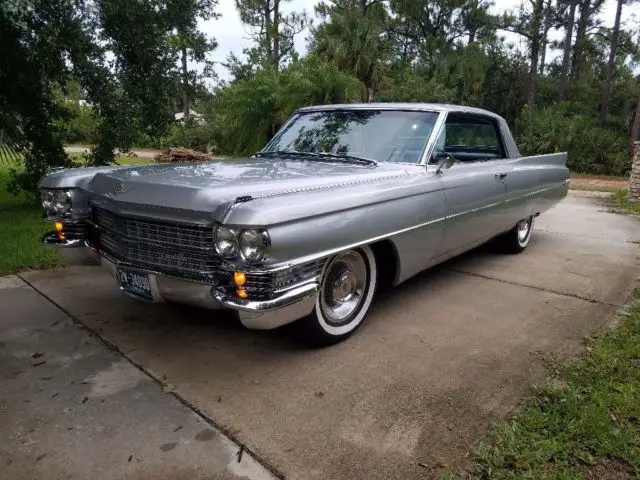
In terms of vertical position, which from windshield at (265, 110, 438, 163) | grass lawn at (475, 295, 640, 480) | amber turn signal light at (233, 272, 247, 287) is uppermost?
windshield at (265, 110, 438, 163)

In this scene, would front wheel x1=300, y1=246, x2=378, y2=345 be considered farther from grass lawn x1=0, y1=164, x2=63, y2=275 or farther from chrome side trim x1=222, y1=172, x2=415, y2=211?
grass lawn x1=0, y1=164, x2=63, y2=275

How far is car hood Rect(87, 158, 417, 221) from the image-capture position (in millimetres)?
2639

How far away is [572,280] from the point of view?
479 cm

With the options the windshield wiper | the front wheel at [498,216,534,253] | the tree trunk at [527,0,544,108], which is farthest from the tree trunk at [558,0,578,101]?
the windshield wiper

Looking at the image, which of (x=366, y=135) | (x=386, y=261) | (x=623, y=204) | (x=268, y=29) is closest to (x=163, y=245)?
(x=386, y=261)

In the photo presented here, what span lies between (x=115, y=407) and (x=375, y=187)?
6.44ft

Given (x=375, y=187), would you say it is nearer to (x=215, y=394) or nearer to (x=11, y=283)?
(x=215, y=394)

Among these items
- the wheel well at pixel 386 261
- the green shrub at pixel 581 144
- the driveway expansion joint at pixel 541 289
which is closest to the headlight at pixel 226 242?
the wheel well at pixel 386 261

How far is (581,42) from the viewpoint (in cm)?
2647

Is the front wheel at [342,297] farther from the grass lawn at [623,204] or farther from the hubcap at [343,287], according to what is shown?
the grass lawn at [623,204]

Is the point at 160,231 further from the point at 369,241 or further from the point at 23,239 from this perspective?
the point at 23,239

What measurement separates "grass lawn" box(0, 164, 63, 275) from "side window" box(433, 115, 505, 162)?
4.06 meters

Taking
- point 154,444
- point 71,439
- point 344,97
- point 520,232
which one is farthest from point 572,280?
point 344,97

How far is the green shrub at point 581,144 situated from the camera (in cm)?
1684
